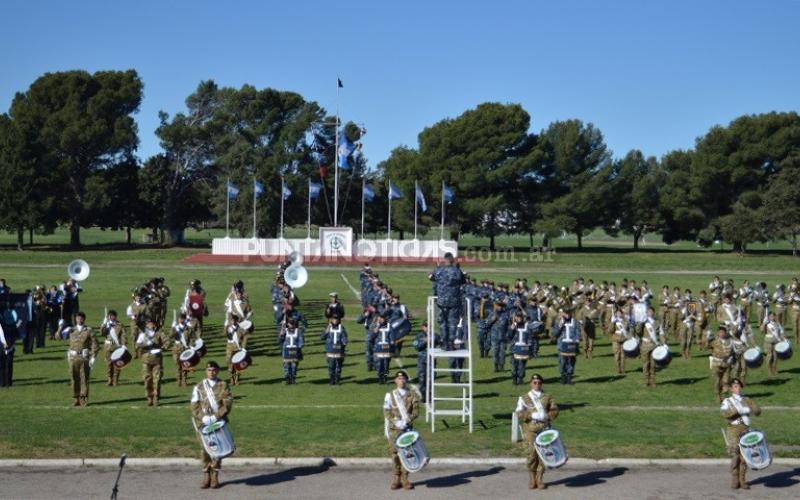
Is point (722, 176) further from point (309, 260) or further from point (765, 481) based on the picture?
point (765, 481)

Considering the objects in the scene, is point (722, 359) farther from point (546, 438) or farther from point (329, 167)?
point (329, 167)

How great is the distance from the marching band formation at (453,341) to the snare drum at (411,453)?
0.07 ft

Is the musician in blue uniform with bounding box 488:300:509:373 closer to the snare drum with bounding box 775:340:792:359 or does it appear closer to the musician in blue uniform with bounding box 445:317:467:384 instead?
the musician in blue uniform with bounding box 445:317:467:384

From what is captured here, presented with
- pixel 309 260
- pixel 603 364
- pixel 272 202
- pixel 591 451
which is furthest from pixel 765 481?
pixel 272 202

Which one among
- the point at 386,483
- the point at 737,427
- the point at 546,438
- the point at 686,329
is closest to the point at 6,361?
the point at 386,483

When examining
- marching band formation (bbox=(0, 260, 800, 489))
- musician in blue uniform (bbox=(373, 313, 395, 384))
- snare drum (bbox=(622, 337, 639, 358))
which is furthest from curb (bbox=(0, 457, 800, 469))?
snare drum (bbox=(622, 337, 639, 358))

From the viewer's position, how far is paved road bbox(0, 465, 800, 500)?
13.6 metres

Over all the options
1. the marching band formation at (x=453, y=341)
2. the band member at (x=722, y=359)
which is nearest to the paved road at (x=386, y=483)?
the marching band formation at (x=453, y=341)

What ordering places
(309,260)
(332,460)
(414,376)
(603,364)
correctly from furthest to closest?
(309,260)
(603,364)
(414,376)
(332,460)

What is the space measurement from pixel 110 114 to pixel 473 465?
89.3 m

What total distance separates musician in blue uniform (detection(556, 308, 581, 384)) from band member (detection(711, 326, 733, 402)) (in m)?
3.36

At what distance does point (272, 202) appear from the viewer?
312 ft

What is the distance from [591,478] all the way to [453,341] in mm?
5641

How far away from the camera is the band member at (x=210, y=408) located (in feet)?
Answer: 45.5
